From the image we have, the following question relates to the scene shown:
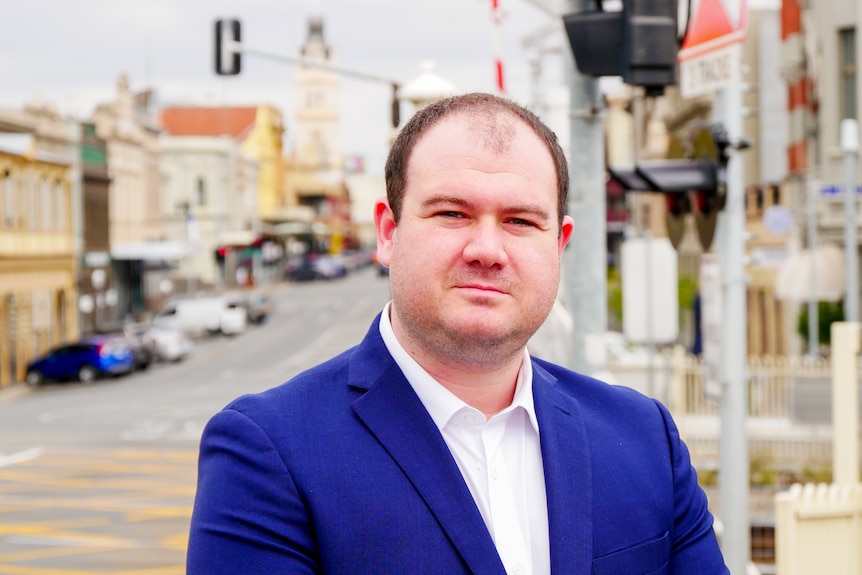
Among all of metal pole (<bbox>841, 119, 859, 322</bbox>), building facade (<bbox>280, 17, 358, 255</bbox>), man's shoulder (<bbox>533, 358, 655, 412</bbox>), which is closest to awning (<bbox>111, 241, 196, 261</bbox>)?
metal pole (<bbox>841, 119, 859, 322</bbox>)

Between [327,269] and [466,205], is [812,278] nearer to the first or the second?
[466,205]

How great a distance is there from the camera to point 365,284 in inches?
3295

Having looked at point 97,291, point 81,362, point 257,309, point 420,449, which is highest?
point 420,449

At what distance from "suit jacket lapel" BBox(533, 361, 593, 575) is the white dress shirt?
4 centimetres

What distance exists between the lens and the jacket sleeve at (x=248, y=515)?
2480 millimetres

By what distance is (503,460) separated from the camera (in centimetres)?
272

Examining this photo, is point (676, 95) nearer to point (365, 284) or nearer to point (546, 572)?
point (365, 284)

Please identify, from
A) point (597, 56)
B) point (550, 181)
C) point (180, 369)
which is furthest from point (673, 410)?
point (180, 369)

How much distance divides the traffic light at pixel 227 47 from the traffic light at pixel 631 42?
1421 centimetres

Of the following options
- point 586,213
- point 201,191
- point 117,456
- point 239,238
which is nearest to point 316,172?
point 239,238

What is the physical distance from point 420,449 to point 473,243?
1.33ft

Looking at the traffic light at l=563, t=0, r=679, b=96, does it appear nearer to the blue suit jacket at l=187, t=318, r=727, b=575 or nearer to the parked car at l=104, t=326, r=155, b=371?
the blue suit jacket at l=187, t=318, r=727, b=575

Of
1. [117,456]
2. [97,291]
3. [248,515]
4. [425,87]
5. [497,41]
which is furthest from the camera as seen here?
[97,291]

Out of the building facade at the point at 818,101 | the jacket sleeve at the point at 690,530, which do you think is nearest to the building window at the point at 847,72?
the building facade at the point at 818,101
